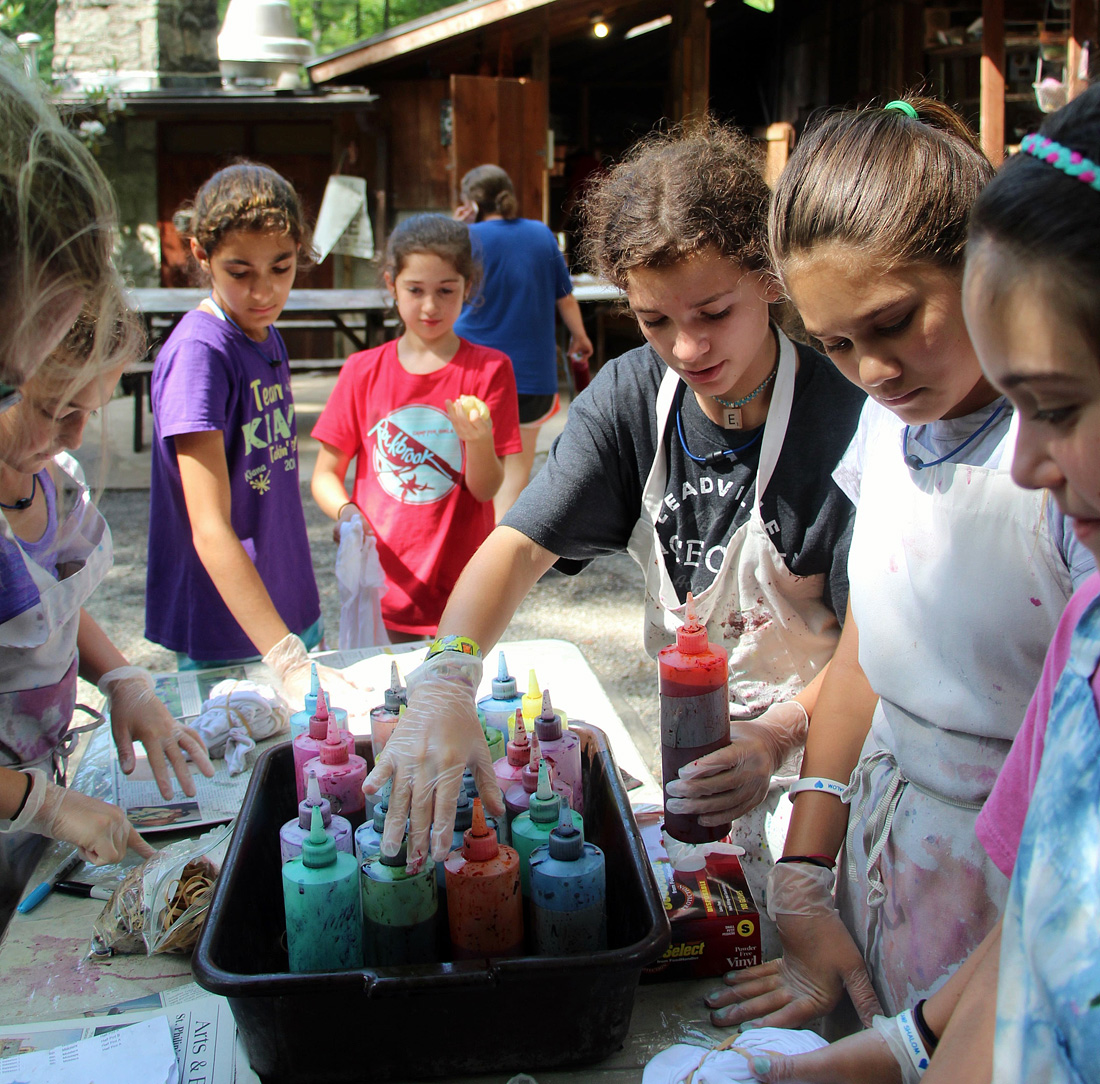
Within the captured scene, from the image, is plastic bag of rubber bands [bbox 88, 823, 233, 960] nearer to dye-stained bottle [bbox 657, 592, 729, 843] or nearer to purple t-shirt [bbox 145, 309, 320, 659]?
dye-stained bottle [bbox 657, 592, 729, 843]

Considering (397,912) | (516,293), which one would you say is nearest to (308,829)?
(397,912)

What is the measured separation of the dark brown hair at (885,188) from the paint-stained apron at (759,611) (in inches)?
16.9

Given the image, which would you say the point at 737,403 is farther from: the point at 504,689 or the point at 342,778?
the point at 342,778

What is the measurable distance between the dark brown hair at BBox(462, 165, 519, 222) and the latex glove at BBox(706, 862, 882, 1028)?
451 centimetres

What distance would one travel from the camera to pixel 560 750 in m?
1.39

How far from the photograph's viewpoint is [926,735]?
128 cm

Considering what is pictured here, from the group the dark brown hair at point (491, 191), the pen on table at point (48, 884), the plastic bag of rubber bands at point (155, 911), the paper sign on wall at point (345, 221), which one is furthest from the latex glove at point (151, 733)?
the paper sign on wall at point (345, 221)

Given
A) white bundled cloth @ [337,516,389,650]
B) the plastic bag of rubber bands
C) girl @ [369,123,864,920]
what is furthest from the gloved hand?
white bundled cloth @ [337,516,389,650]

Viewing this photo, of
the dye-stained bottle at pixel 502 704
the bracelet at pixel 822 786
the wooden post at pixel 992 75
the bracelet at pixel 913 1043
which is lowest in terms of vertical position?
the bracelet at pixel 913 1043

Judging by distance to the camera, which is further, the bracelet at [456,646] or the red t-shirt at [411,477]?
the red t-shirt at [411,477]

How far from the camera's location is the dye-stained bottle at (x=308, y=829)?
1182 millimetres

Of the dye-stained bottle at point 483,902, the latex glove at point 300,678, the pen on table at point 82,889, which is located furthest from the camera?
the latex glove at point 300,678

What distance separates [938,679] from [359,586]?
1.71 meters

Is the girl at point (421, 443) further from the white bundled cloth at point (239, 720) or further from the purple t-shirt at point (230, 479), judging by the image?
the white bundled cloth at point (239, 720)
